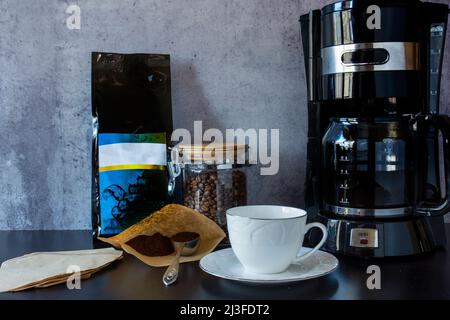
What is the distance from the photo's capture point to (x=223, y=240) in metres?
0.93

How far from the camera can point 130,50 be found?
108 centimetres

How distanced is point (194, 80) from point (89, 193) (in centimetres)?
33

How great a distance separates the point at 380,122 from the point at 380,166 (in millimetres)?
70

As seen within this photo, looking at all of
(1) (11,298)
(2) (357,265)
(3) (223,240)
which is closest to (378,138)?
(2) (357,265)

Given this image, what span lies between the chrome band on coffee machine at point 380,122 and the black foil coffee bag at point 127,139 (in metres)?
0.32

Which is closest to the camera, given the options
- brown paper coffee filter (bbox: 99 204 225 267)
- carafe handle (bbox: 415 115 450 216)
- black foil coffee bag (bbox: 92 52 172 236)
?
carafe handle (bbox: 415 115 450 216)

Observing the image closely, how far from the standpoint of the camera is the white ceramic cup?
0.70 metres

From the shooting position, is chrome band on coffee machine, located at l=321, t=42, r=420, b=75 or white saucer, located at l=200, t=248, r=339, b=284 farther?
chrome band on coffee machine, located at l=321, t=42, r=420, b=75

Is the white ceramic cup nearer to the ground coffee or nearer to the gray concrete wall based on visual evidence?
the ground coffee

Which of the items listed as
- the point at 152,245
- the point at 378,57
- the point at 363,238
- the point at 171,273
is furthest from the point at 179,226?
the point at 378,57

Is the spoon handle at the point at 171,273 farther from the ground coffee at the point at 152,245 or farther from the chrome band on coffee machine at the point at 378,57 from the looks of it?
the chrome band on coffee machine at the point at 378,57

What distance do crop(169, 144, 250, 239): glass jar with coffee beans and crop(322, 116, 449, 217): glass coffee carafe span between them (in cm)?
19

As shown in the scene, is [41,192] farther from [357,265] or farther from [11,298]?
[357,265]

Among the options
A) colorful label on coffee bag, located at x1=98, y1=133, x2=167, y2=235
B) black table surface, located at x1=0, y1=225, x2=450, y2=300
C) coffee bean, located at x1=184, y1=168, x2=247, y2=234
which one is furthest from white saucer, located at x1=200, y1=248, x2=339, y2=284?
colorful label on coffee bag, located at x1=98, y1=133, x2=167, y2=235
